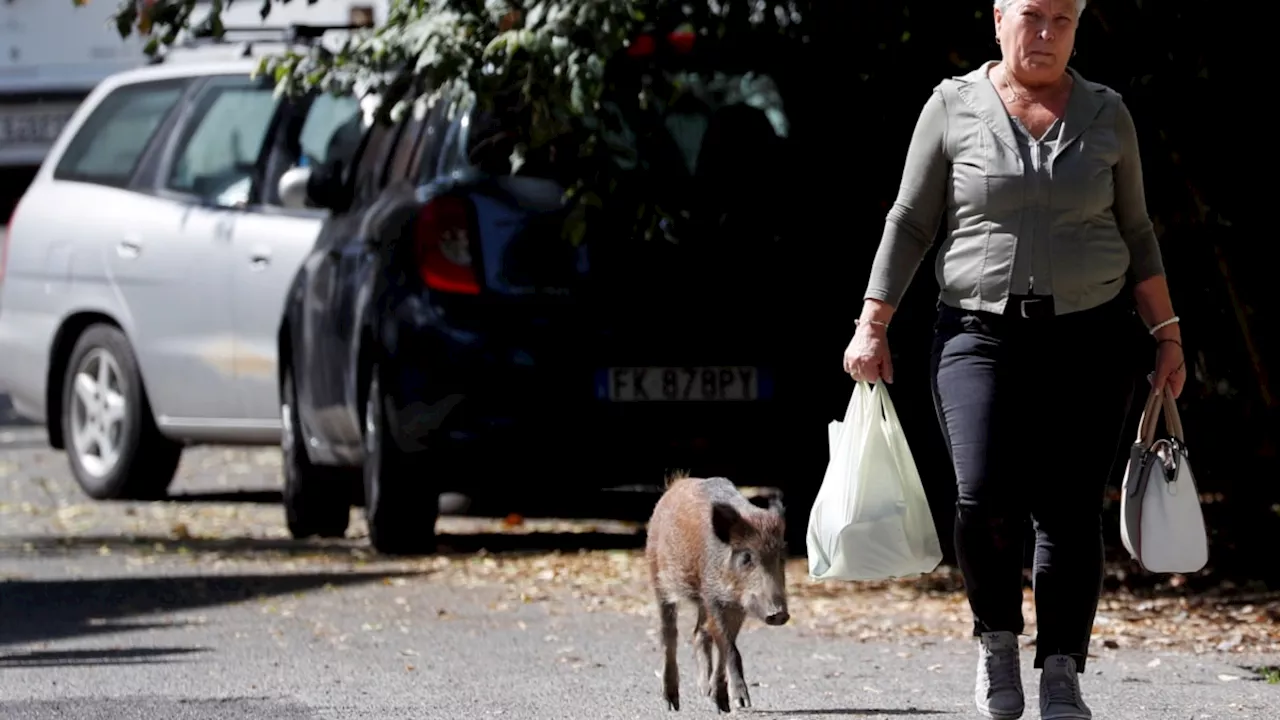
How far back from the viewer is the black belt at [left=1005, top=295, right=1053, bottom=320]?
577 centimetres

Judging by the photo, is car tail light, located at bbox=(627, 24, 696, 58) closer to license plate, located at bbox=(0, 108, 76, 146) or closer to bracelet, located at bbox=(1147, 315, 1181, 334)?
bracelet, located at bbox=(1147, 315, 1181, 334)

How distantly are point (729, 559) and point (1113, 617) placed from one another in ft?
8.00

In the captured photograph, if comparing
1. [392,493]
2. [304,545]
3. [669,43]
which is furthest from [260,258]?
[669,43]

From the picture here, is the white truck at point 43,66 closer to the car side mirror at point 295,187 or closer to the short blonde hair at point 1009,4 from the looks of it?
the car side mirror at point 295,187

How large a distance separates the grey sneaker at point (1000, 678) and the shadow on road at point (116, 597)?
3.42m

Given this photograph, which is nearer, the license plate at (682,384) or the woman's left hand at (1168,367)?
the woman's left hand at (1168,367)

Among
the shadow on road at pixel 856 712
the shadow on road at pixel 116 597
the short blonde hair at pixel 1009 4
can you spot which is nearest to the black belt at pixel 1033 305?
the short blonde hair at pixel 1009 4

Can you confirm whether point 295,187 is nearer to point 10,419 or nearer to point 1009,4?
point 1009,4

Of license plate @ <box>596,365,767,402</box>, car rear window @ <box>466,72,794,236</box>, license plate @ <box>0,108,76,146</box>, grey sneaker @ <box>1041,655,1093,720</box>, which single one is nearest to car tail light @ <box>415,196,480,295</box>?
car rear window @ <box>466,72,794,236</box>

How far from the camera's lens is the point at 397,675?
7445 millimetres

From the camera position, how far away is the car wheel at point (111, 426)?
41.3ft

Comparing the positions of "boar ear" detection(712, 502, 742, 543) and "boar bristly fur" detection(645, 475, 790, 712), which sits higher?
"boar ear" detection(712, 502, 742, 543)

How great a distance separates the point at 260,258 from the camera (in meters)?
11.7

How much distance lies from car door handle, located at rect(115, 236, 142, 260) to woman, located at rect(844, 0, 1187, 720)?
22.7ft
